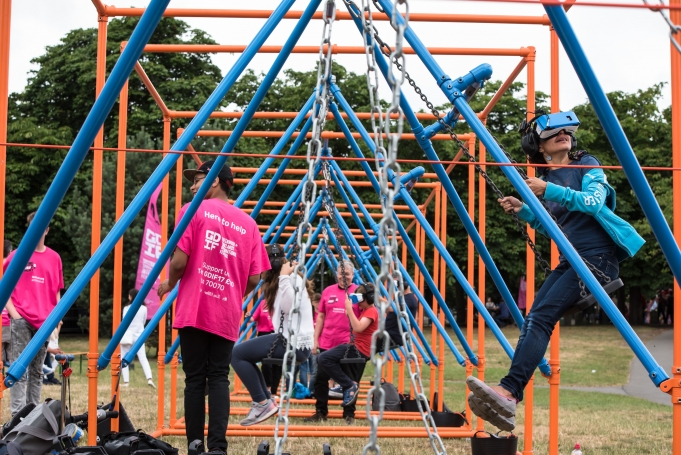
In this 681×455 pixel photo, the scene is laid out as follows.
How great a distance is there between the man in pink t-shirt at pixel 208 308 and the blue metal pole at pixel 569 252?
1.62m

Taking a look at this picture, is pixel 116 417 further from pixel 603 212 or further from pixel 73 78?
pixel 73 78

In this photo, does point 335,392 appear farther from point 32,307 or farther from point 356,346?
point 32,307

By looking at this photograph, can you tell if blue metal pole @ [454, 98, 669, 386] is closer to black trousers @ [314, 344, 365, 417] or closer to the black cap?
the black cap

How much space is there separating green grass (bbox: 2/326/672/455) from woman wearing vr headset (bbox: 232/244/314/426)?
0.36 meters

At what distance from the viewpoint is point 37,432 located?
4934 millimetres

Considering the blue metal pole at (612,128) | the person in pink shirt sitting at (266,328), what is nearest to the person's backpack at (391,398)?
the person in pink shirt sitting at (266,328)

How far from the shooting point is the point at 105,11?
562 cm

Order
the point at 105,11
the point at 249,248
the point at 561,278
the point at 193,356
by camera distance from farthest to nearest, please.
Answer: the point at 105,11
the point at 249,248
the point at 193,356
the point at 561,278

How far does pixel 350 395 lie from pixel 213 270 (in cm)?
427

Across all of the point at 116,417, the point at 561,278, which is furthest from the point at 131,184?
the point at 561,278

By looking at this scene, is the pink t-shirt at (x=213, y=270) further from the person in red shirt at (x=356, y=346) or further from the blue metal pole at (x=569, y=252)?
the person in red shirt at (x=356, y=346)

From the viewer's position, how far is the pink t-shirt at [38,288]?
703 centimetres

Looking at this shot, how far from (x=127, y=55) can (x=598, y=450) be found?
17.9 ft

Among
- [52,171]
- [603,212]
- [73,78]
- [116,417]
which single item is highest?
[73,78]
